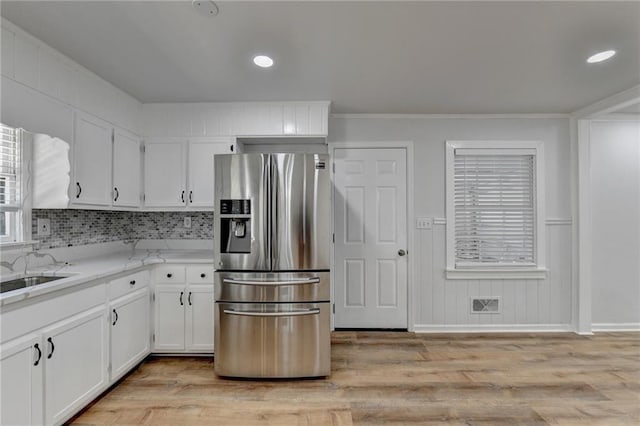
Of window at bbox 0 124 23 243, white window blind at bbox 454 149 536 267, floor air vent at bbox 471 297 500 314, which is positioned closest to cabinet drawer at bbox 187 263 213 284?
window at bbox 0 124 23 243

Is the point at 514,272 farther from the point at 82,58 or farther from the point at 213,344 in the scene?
the point at 82,58

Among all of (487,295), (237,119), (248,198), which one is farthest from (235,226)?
(487,295)

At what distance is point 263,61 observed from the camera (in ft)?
7.16

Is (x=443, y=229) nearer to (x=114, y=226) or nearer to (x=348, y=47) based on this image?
(x=348, y=47)

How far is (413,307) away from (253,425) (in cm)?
209

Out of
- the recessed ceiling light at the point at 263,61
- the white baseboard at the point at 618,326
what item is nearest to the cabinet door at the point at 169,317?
the recessed ceiling light at the point at 263,61

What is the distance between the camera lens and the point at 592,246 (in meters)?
3.47

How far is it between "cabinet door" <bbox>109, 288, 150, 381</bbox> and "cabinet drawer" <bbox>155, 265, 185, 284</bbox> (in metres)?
0.14

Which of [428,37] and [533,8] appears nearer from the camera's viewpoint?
[533,8]

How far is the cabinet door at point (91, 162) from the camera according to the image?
2.30 metres

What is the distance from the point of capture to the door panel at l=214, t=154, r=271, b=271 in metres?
2.41

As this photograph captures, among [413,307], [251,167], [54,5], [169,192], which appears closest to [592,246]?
[413,307]

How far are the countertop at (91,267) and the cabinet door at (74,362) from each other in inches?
9.0

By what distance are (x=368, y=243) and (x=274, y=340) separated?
1521 mm
